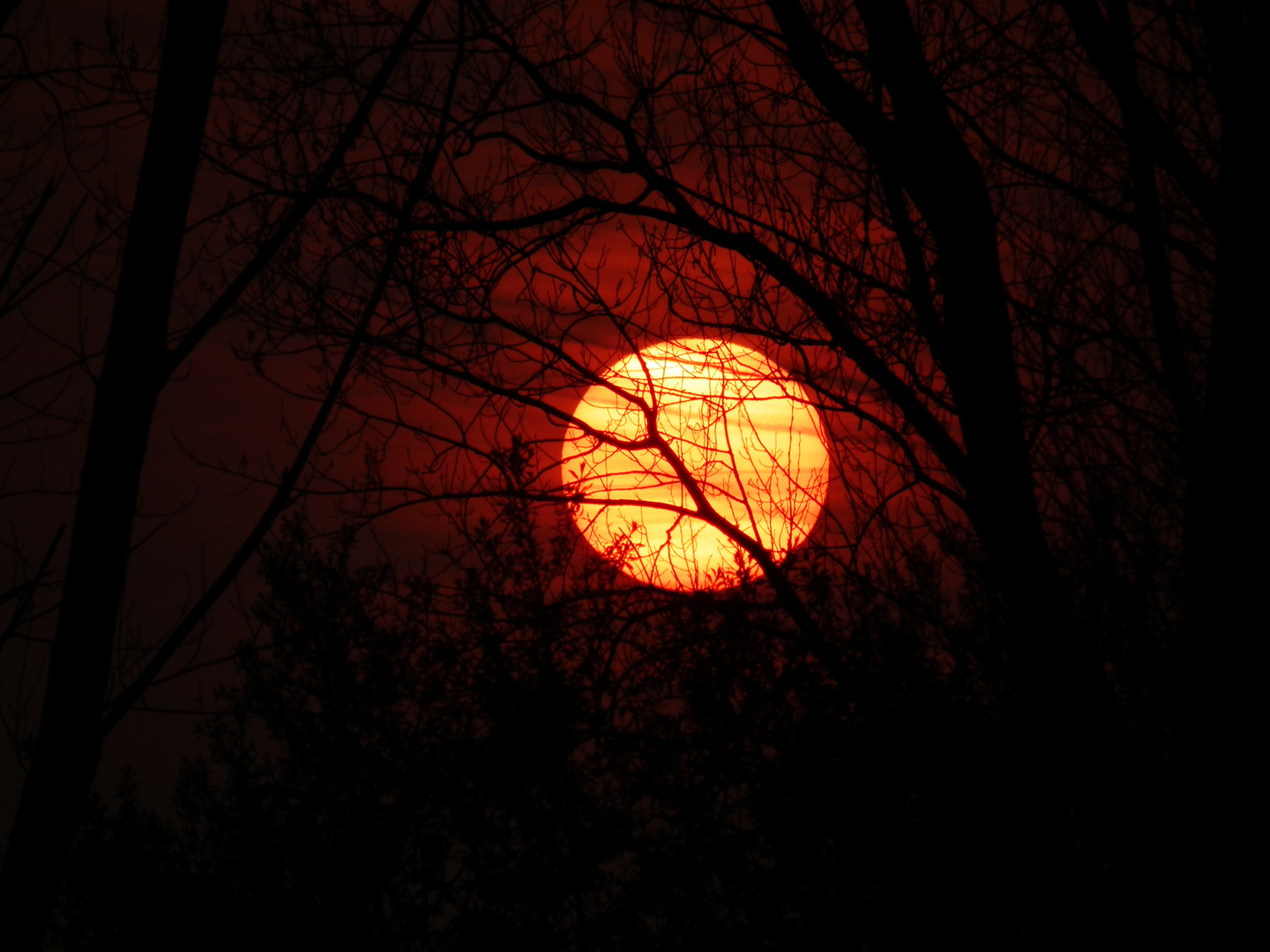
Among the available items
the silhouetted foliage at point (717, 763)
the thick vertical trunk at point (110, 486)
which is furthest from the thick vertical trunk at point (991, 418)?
the thick vertical trunk at point (110, 486)

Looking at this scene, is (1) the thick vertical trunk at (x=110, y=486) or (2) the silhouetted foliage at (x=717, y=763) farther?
(2) the silhouetted foliage at (x=717, y=763)

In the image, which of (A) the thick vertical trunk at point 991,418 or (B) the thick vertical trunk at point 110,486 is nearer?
(B) the thick vertical trunk at point 110,486

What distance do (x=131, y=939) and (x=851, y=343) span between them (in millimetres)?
19119

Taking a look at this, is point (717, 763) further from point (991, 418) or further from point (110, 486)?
point (110, 486)

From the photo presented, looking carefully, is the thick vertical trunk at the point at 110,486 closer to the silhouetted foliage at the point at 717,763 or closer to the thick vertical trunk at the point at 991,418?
the silhouetted foliage at the point at 717,763

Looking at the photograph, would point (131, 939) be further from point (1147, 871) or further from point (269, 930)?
point (1147, 871)

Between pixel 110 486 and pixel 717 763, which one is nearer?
pixel 110 486

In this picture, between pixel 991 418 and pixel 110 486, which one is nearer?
pixel 110 486

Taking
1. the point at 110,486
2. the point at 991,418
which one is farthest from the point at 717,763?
the point at 110,486

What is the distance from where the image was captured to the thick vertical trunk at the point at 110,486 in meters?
1.55

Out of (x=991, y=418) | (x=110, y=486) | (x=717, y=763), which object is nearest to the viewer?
(x=110, y=486)

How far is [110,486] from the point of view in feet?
5.26

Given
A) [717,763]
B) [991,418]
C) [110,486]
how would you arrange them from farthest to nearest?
[717,763] < [991,418] < [110,486]

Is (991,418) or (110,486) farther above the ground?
(991,418)
